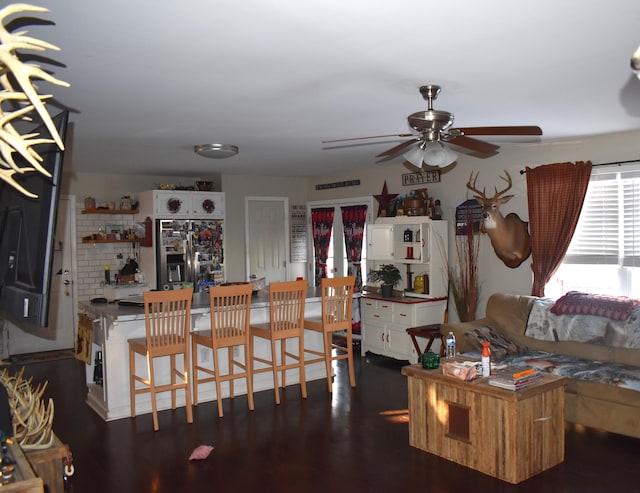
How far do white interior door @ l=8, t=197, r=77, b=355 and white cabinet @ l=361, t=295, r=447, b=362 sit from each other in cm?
398

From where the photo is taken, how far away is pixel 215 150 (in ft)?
18.5

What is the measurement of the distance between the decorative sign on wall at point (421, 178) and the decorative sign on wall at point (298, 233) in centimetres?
212

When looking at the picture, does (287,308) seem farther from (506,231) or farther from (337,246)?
(337,246)

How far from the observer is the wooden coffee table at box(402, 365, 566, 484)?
3.58 metres

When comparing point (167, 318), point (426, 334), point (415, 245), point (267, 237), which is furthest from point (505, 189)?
point (267, 237)

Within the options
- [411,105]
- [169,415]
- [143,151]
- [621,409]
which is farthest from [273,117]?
[621,409]

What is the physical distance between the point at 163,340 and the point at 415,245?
11.0ft

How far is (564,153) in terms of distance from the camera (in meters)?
5.69

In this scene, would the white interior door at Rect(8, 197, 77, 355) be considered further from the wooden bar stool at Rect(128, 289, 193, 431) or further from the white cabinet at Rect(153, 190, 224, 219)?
the wooden bar stool at Rect(128, 289, 193, 431)

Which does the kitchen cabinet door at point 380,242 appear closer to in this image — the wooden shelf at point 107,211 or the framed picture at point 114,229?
the wooden shelf at point 107,211

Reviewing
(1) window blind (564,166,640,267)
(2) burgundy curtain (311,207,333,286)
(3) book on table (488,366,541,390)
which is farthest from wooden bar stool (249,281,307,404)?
(2) burgundy curtain (311,207,333,286)

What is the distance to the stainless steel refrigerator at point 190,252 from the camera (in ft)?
25.4

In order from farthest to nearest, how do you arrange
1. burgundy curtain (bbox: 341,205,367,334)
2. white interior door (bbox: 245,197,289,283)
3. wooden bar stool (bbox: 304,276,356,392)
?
white interior door (bbox: 245,197,289,283) → burgundy curtain (bbox: 341,205,367,334) → wooden bar stool (bbox: 304,276,356,392)

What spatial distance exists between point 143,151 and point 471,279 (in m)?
3.81
